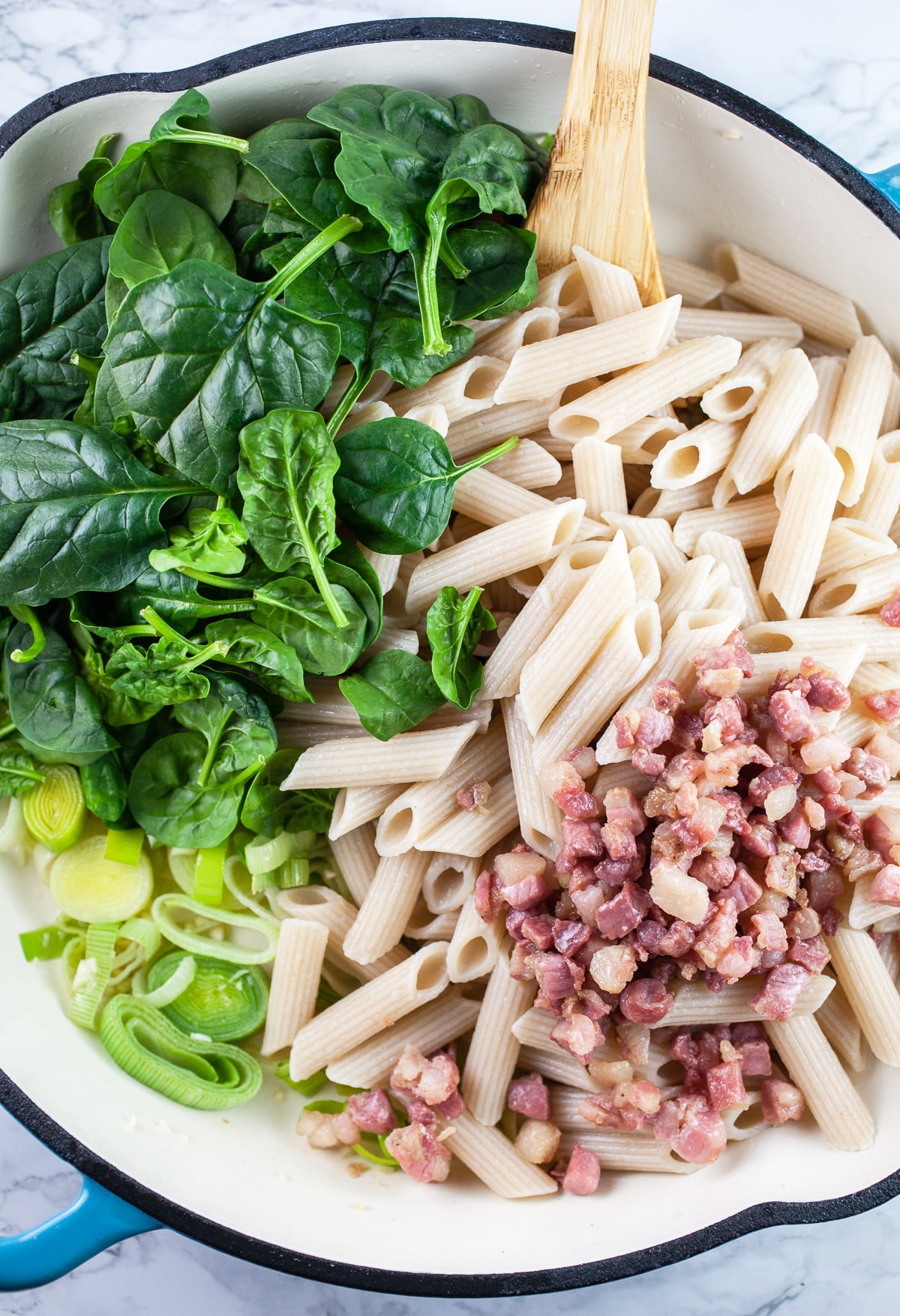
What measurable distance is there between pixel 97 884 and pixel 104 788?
21cm

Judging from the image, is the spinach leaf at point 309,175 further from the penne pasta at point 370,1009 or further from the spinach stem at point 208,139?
the penne pasta at point 370,1009

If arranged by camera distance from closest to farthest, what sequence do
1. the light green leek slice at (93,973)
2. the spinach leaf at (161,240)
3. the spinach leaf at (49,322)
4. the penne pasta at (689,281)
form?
the spinach leaf at (161,240) < the spinach leaf at (49,322) < the light green leek slice at (93,973) < the penne pasta at (689,281)

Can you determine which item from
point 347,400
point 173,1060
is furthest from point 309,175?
point 173,1060

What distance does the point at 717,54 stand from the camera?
A: 7.68ft

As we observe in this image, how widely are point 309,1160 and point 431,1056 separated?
1.08ft

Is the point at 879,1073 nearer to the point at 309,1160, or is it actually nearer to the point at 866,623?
the point at 866,623

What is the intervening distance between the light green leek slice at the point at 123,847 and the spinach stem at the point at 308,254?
43.7 inches

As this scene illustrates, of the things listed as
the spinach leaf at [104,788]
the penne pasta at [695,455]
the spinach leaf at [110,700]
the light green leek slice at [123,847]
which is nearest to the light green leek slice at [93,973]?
the light green leek slice at [123,847]

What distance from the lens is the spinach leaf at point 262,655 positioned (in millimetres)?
1802

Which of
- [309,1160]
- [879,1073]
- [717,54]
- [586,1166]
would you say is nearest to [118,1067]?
[309,1160]

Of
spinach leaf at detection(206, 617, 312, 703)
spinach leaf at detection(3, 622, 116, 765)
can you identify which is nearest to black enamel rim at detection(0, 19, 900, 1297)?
spinach leaf at detection(3, 622, 116, 765)

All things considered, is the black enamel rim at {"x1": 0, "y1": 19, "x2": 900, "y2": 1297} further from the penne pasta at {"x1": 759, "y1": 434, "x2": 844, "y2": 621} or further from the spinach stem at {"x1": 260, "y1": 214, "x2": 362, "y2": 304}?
the penne pasta at {"x1": 759, "y1": 434, "x2": 844, "y2": 621}

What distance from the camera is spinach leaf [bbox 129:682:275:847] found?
1.95 m

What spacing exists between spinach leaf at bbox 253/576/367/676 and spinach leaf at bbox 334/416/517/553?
0.12m
